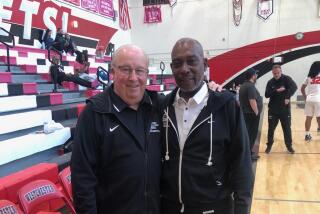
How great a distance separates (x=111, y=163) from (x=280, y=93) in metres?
4.03

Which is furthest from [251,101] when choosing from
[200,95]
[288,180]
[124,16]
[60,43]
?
[124,16]

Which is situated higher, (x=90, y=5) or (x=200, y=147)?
(x=90, y=5)

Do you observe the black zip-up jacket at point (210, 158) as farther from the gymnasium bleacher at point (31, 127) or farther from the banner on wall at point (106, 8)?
the banner on wall at point (106, 8)

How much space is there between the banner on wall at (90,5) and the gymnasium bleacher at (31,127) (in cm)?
431

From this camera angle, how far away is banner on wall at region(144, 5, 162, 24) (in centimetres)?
1337

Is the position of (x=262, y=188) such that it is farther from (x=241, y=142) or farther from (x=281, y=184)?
(x=241, y=142)

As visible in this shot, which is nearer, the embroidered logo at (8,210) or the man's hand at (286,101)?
the embroidered logo at (8,210)

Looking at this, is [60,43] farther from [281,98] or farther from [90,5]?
[281,98]

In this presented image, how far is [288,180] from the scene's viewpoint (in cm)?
380

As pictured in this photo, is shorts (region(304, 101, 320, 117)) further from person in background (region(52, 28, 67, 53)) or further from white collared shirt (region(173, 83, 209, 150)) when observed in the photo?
person in background (region(52, 28, 67, 53))

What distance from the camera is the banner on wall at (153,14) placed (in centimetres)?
1337

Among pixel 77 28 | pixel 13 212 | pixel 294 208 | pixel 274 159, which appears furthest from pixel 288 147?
pixel 77 28

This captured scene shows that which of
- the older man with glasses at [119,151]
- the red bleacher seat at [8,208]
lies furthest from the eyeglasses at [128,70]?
the red bleacher seat at [8,208]

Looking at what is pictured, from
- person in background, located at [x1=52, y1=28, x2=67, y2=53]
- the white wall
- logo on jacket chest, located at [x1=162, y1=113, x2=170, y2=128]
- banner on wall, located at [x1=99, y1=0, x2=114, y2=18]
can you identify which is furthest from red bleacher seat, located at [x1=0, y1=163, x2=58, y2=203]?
the white wall
